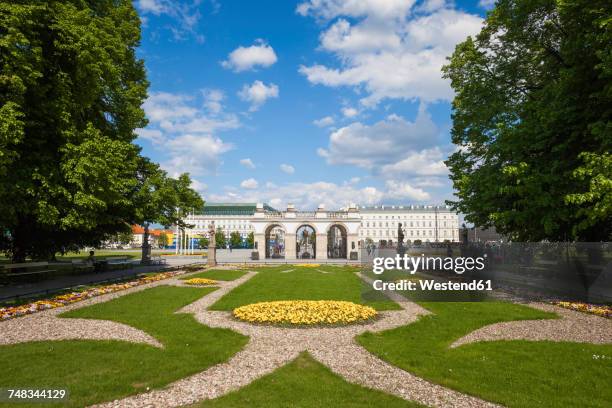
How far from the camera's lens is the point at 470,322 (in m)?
12.6

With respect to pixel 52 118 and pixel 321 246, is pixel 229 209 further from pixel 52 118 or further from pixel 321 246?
pixel 52 118

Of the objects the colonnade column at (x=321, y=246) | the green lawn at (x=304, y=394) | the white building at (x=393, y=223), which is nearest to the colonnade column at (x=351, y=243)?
the colonnade column at (x=321, y=246)

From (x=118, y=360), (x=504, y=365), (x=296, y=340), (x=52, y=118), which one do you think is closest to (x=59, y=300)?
(x=52, y=118)

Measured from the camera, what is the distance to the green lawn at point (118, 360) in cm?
711

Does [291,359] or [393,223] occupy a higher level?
[393,223]

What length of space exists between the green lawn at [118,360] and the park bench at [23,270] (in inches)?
444

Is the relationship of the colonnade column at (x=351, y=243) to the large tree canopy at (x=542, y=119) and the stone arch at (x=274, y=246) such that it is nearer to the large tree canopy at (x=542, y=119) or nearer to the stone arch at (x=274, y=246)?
the stone arch at (x=274, y=246)

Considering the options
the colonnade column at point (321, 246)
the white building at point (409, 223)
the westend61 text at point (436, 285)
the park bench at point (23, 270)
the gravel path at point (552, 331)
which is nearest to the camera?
the gravel path at point (552, 331)

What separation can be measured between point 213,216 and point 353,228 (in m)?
98.1

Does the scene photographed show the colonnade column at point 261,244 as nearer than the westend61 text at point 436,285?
No

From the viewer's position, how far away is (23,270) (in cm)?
2147

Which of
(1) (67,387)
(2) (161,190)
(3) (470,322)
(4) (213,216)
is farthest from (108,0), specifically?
(4) (213,216)

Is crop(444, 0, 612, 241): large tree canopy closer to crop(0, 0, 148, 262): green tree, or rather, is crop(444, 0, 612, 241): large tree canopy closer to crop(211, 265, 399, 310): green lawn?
crop(211, 265, 399, 310): green lawn

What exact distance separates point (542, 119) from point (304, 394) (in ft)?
47.3
